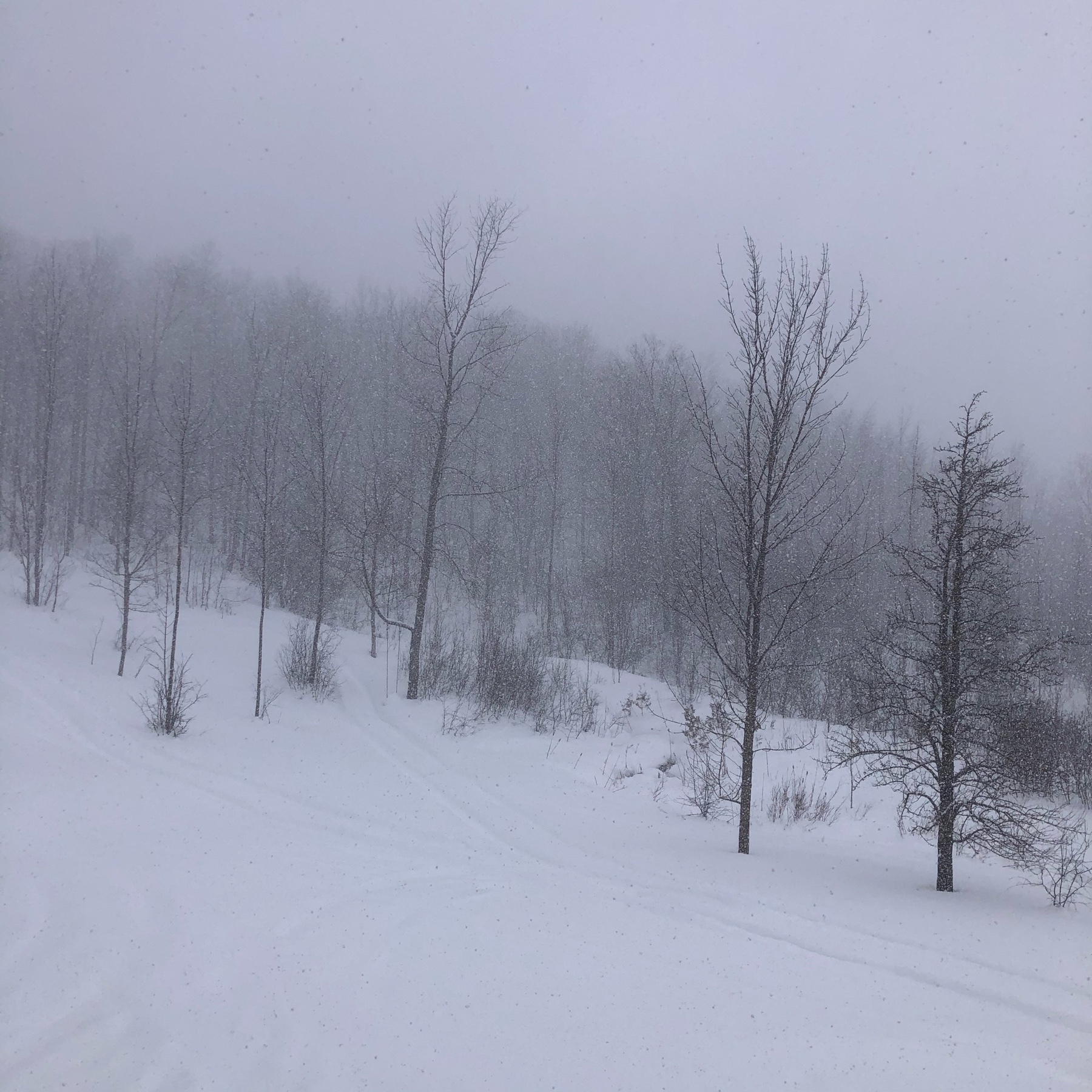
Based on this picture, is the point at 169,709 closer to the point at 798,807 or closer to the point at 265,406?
the point at 798,807

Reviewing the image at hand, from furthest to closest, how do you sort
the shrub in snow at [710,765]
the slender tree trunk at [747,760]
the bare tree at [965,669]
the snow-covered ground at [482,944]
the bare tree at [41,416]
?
the bare tree at [41,416] → the shrub in snow at [710,765] → the slender tree trunk at [747,760] → the bare tree at [965,669] → the snow-covered ground at [482,944]

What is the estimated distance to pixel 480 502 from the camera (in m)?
38.6

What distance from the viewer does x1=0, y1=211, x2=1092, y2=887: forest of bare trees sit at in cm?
801

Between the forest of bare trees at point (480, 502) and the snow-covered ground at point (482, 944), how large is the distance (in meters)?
1.31

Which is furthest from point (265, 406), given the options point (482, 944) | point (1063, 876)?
point (1063, 876)

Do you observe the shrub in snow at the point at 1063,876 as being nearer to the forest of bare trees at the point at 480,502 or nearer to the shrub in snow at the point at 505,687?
the forest of bare trees at the point at 480,502

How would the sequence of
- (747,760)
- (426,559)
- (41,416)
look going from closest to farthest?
(747,760)
(426,559)
(41,416)

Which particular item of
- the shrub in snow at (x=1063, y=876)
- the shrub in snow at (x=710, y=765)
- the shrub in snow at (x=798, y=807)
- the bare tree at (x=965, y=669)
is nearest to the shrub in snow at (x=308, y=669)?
the shrub in snow at (x=710, y=765)

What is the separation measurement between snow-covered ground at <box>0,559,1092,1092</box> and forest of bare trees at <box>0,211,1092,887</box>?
4.29ft

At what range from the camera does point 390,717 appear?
13.8 m

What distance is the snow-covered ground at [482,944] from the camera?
3.95 m

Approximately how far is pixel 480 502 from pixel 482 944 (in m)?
33.9

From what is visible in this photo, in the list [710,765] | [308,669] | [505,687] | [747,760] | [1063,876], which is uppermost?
[747,760]

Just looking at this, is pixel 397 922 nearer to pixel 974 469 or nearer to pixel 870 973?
pixel 870 973
